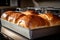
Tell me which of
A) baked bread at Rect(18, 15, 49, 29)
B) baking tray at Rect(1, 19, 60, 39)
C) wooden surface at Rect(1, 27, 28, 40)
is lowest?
wooden surface at Rect(1, 27, 28, 40)

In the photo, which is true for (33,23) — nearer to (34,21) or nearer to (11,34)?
(34,21)

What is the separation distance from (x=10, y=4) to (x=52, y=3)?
788mm

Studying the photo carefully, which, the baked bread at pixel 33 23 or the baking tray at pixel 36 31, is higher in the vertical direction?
the baked bread at pixel 33 23

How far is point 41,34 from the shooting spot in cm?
54

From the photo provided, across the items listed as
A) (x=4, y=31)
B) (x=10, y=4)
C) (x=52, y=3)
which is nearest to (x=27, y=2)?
(x=10, y=4)

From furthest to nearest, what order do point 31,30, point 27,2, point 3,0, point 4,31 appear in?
point 27,2
point 3,0
point 4,31
point 31,30

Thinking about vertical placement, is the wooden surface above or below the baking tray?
below

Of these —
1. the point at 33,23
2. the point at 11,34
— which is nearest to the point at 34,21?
the point at 33,23

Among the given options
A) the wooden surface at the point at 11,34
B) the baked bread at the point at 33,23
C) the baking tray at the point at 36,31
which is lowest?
the wooden surface at the point at 11,34

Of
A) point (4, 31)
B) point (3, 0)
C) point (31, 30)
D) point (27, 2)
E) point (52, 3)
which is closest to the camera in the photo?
point (31, 30)

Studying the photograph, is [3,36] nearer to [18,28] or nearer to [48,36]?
[18,28]

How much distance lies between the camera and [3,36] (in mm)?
612

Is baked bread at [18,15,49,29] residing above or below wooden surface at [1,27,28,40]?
above

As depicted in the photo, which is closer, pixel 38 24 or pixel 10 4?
pixel 38 24
